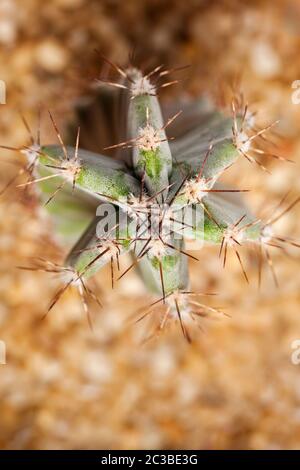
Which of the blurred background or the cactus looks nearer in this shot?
the cactus

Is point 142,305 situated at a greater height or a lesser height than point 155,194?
greater

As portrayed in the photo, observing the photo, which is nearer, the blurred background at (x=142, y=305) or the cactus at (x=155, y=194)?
the cactus at (x=155, y=194)

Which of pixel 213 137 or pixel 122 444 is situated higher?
pixel 213 137

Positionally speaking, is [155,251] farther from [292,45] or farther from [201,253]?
[292,45]

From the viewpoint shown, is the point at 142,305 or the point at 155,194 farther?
A: the point at 142,305

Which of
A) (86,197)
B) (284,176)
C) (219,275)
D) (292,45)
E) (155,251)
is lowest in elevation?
(155,251)

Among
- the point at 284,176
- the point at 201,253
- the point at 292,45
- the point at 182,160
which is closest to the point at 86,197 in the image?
the point at 182,160

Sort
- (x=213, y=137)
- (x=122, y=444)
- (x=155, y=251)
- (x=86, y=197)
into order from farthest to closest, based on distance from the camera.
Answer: (x=122, y=444) → (x=86, y=197) → (x=213, y=137) → (x=155, y=251)

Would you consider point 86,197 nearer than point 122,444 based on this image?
Yes
